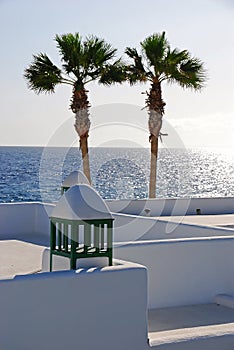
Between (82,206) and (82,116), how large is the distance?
14953 mm

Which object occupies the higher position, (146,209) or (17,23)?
(17,23)

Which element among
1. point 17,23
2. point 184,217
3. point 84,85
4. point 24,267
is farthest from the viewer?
point 17,23

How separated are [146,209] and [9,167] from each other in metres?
64.0

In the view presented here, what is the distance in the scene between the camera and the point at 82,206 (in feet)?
23.3

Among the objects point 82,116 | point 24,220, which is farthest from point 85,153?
point 24,220

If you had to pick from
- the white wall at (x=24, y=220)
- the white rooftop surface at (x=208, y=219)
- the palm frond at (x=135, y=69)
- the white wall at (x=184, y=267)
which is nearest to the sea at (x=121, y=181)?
the palm frond at (x=135, y=69)

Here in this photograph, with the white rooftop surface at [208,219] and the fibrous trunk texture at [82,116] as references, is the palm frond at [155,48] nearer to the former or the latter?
the fibrous trunk texture at [82,116]

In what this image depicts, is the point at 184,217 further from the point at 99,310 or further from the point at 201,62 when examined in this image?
the point at 99,310

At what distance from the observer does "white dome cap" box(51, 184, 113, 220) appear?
23.2 feet

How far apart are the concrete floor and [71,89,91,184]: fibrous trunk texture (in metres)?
13.0

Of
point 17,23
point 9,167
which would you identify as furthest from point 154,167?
point 9,167

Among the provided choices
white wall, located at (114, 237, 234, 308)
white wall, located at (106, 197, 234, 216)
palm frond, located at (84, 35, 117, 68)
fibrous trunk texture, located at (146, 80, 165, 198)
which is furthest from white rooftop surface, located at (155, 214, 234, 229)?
palm frond, located at (84, 35, 117, 68)

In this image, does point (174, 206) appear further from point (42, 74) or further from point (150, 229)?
point (42, 74)

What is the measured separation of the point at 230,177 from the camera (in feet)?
272
